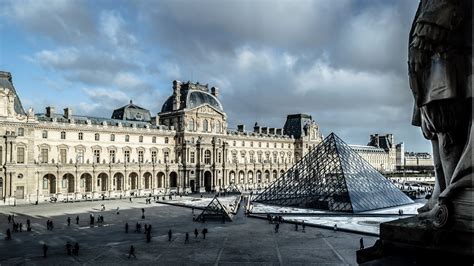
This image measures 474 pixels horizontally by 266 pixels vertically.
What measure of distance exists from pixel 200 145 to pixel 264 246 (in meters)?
41.4

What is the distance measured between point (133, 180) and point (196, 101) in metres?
16.4

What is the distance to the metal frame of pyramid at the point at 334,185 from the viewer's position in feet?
117

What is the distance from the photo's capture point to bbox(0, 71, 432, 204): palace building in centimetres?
4397

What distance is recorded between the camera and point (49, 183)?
4753 cm

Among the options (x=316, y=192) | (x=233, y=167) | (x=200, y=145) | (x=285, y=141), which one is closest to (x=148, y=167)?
(x=200, y=145)

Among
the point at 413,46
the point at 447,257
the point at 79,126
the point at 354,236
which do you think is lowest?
the point at 354,236

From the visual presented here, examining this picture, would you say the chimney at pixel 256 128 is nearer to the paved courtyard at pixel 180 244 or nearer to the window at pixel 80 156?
the window at pixel 80 156

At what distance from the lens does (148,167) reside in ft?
184

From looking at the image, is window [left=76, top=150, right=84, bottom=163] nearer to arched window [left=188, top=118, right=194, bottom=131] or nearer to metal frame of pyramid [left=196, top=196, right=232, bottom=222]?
arched window [left=188, top=118, right=194, bottom=131]

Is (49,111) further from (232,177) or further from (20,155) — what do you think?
(232,177)

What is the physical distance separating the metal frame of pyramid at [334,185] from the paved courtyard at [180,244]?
9080 millimetres

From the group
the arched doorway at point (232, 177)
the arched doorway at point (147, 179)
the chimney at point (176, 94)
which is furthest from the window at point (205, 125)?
the arched doorway at point (147, 179)

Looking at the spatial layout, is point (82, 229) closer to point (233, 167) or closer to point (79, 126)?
point (79, 126)

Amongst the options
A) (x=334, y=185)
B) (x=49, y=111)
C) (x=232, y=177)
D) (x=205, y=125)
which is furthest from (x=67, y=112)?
(x=334, y=185)
